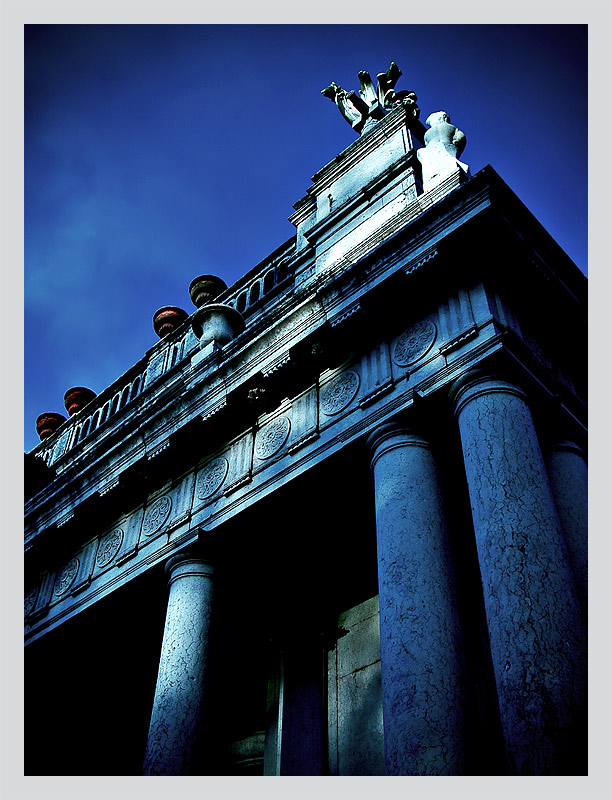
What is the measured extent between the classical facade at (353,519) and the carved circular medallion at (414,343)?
39 millimetres

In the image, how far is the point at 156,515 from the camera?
32.1 feet

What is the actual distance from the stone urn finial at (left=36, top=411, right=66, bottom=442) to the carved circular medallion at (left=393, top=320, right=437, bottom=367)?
12.1 m

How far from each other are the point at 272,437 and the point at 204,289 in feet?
20.2

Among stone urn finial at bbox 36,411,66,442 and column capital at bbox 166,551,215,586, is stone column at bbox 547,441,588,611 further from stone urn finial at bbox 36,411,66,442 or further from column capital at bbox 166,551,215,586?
stone urn finial at bbox 36,411,66,442

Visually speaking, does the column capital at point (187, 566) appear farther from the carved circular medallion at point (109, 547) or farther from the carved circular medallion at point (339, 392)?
the carved circular medallion at point (339, 392)

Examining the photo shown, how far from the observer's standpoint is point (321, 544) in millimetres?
9086

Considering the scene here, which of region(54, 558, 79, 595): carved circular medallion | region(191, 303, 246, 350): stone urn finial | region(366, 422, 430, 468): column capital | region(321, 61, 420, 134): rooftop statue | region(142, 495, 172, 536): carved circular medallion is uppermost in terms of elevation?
region(321, 61, 420, 134): rooftop statue

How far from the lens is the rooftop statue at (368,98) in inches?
495

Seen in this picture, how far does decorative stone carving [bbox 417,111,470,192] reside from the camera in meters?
9.50

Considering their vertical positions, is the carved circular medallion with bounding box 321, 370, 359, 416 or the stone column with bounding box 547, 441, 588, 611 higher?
the carved circular medallion with bounding box 321, 370, 359, 416

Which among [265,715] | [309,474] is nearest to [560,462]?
[309,474]

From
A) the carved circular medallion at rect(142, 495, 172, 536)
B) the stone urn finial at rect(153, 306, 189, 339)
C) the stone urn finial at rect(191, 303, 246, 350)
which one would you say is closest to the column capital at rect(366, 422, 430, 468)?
the carved circular medallion at rect(142, 495, 172, 536)

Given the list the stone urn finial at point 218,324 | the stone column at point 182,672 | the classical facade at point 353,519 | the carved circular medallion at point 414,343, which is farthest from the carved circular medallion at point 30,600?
the carved circular medallion at point 414,343

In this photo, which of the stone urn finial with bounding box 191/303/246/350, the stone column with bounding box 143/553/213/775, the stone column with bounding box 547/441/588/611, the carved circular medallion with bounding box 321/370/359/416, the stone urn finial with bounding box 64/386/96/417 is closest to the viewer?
the stone column with bounding box 547/441/588/611
